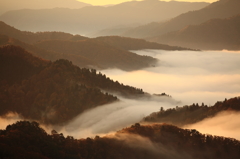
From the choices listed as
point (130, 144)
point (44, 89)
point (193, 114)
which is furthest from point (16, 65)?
point (130, 144)

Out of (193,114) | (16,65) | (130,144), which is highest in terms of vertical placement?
(16,65)

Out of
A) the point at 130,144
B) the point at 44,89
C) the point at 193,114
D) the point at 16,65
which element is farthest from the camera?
the point at 16,65

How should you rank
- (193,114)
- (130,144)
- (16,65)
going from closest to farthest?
(130,144), (193,114), (16,65)

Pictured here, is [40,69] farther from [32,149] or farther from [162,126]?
[32,149]

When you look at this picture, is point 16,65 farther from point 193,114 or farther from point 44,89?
point 193,114

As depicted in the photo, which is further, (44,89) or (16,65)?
(16,65)

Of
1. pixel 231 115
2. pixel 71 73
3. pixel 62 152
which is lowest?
pixel 62 152

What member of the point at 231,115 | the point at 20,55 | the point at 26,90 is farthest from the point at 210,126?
the point at 20,55
